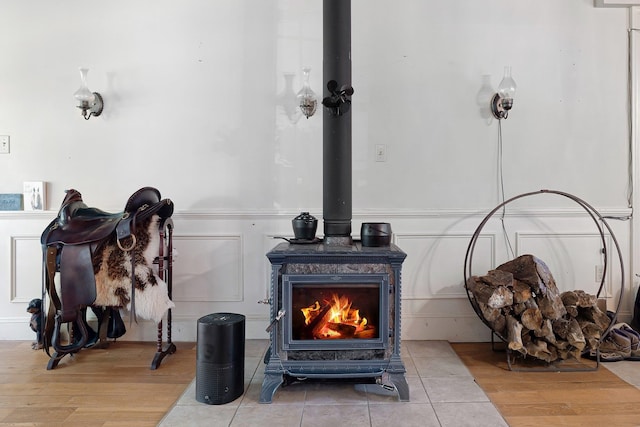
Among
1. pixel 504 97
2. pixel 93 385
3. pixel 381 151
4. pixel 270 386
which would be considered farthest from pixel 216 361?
pixel 504 97

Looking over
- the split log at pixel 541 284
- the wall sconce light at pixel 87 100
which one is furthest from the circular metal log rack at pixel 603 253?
the wall sconce light at pixel 87 100

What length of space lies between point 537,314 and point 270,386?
155 cm

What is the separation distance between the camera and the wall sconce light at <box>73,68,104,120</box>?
269cm

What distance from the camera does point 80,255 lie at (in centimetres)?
231

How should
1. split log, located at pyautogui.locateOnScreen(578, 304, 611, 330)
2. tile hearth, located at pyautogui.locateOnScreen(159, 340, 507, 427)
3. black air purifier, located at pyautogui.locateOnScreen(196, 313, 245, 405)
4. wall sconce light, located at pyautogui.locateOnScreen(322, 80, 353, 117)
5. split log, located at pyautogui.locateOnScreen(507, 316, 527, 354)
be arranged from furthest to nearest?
split log, located at pyautogui.locateOnScreen(578, 304, 611, 330) < split log, located at pyautogui.locateOnScreen(507, 316, 527, 354) < wall sconce light, located at pyautogui.locateOnScreen(322, 80, 353, 117) < black air purifier, located at pyautogui.locateOnScreen(196, 313, 245, 405) < tile hearth, located at pyautogui.locateOnScreen(159, 340, 507, 427)

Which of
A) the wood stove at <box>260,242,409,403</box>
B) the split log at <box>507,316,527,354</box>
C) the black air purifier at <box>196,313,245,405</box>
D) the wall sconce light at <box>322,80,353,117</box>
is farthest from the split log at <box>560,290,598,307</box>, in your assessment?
the black air purifier at <box>196,313,245,405</box>

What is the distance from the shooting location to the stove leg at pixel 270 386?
1.93m

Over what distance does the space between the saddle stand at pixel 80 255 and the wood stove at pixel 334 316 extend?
2.83 feet

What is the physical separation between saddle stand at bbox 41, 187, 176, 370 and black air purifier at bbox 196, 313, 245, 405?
58 cm

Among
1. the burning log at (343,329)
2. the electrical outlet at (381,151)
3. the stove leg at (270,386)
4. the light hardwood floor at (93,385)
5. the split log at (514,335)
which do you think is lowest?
the light hardwood floor at (93,385)

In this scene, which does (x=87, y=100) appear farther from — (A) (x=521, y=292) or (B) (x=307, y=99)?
(A) (x=521, y=292)

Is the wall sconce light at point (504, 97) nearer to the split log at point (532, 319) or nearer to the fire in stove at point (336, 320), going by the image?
the split log at point (532, 319)

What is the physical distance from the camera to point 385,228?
2.12m

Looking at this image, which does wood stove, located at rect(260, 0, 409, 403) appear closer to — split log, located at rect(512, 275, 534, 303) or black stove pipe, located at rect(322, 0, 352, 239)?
black stove pipe, located at rect(322, 0, 352, 239)
